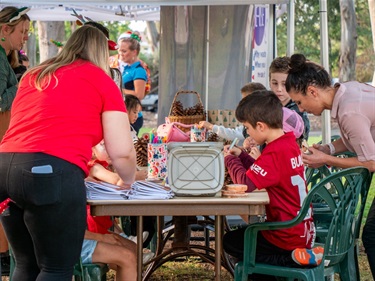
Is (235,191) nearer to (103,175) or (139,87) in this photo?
(103,175)

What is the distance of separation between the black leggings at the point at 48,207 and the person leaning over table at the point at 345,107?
1402 mm

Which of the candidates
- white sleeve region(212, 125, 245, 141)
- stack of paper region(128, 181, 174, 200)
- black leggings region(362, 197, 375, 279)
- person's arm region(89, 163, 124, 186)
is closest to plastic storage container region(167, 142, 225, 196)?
stack of paper region(128, 181, 174, 200)

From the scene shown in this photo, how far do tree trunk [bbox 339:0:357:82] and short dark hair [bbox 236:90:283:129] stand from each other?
24.1 m

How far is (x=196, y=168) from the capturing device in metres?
3.72

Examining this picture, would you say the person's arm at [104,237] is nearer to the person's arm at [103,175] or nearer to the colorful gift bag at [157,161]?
the person's arm at [103,175]

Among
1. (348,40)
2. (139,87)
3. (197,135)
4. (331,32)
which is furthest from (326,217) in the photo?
(331,32)

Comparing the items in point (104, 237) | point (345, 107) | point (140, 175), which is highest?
point (345, 107)

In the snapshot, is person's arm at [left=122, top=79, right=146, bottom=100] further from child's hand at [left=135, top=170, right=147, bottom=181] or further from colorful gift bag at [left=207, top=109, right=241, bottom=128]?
child's hand at [left=135, top=170, right=147, bottom=181]

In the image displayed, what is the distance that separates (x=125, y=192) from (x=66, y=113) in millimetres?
519

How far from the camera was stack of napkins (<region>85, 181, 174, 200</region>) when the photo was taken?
12.3ft

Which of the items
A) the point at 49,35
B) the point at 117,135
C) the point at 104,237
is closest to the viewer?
the point at 117,135

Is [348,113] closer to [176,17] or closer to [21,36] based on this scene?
[21,36]

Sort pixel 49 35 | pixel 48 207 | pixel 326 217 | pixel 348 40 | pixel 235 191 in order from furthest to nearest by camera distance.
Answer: pixel 348 40 < pixel 49 35 < pixel 326 217 < pixel 235 191 < pixel 48 207

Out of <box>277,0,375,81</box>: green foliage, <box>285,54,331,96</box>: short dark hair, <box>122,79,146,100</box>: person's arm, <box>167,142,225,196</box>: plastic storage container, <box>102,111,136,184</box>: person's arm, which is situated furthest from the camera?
<box>277,0,375,81</box>: green foliage
